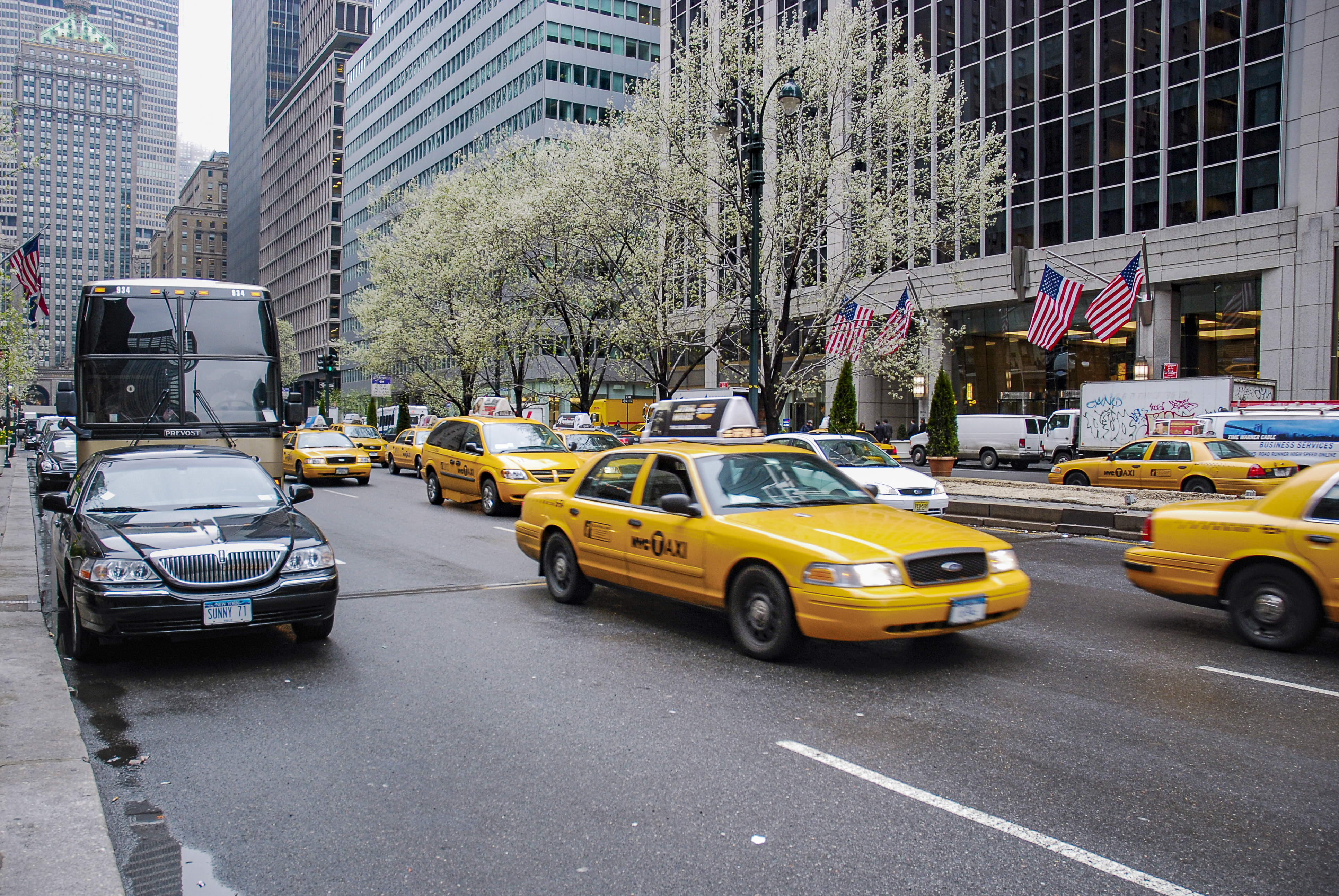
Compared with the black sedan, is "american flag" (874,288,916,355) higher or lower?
higher

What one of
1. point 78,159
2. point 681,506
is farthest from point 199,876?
point 78,159

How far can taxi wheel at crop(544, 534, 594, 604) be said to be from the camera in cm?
857

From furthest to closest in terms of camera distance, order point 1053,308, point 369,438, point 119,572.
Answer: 1. point 369,438
2. point 1053,308
3. point 119,572

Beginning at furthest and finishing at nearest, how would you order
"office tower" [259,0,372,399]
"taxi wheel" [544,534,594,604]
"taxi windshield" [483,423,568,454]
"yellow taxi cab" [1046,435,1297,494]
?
"office tower" [259,0,372,399] < "yellow taxi cab" [1046,435,1297,494] < "taxi windshield" [483,423,568,454] < "taxi wheel" [544,534,594,604]

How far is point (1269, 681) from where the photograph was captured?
6090 millimetres

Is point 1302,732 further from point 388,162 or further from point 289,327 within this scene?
point 289,327

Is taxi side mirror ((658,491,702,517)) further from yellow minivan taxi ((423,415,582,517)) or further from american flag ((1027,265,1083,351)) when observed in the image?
american flag ((1027,265,1083,351))

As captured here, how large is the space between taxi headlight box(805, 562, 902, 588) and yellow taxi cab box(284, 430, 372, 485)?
63.6 feet

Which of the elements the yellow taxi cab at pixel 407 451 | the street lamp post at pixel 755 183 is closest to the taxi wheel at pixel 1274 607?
the street lamp post at pixel 755 183

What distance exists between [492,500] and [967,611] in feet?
38.5

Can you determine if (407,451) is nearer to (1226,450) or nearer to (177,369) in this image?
(177,369)

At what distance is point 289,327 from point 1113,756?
108m

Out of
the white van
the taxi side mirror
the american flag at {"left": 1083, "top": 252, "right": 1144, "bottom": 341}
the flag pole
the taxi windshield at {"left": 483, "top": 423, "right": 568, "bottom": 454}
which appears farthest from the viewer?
the white van

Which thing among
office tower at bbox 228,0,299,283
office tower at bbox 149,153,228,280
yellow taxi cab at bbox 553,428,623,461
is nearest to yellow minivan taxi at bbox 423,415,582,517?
yellow taxi cab at bbox 553,428,623,461
